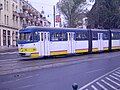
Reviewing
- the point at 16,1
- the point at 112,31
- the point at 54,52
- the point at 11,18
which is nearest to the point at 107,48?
the point at 112,31

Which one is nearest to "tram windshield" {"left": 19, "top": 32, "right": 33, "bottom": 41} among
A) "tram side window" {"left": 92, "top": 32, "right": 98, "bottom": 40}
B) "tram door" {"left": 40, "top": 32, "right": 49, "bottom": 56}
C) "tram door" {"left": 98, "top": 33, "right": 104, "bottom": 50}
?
"tram door" {"left": 40, "top": 32, "right": 49, "bottom": 56}

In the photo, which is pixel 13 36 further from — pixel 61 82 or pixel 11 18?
pixel 61 82

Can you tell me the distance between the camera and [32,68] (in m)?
20.0

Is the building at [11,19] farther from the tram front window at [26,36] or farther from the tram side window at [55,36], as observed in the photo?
the tram front window at [26,36]

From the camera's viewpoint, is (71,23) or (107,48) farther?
(71,23)

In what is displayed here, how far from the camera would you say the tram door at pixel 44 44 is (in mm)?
27406

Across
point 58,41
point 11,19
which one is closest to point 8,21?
point 11,19

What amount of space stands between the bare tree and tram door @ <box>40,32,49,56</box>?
40.2 meters

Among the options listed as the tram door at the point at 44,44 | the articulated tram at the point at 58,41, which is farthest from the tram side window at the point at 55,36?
the tram door at the point at 44,44

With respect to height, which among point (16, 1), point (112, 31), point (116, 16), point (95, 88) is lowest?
point (95, 88)

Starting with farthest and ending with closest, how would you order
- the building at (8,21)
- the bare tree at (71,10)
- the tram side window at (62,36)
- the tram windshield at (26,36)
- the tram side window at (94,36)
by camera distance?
the bare tree at (71,10) < the building at (8,21) < the tram side window at (94,36) < the tram side window at (62,36) < the tram windshield at (26,36)

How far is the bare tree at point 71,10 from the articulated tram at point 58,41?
29.7 meters

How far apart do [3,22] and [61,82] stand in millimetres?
47894

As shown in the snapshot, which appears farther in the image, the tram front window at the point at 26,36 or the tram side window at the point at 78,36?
the tram side window at the point at 78,36
